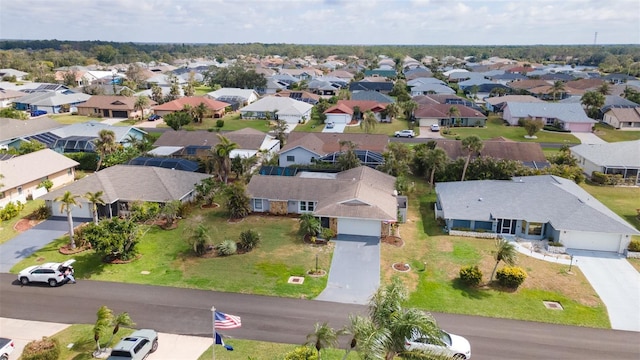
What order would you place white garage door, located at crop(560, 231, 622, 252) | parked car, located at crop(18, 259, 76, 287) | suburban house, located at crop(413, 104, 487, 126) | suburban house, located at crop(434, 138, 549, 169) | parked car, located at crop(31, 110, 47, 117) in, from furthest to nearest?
parked car, located at crop(31, 110, 47, 117) → suburban house, located at crop(413, 104, 487, 126) → suburban house, located at crop(434, 138, 549, 169) → white garage door, located at crop(560, 231, 622, 252) → parked car, located at crop(18, 259, 76, 287)

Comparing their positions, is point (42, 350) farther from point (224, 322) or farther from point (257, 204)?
point (257, 204)

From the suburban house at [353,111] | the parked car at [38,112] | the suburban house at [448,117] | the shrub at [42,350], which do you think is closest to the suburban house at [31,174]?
the shrub at [42,350]

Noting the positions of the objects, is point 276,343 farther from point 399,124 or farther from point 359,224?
point 399,124

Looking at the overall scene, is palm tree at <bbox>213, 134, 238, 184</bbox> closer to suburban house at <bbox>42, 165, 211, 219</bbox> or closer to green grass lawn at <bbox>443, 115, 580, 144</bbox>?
suburban house at <bbox>42, 165, 211, 219</bbox>

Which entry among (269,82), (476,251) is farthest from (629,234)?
(269,82)

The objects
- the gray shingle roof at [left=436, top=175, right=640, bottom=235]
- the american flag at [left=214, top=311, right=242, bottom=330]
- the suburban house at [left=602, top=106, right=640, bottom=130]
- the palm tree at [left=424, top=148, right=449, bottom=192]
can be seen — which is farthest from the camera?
the suburban house at [left=602, top=106, right=640, bottom=130]

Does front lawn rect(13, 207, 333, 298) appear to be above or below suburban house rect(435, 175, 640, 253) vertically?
below

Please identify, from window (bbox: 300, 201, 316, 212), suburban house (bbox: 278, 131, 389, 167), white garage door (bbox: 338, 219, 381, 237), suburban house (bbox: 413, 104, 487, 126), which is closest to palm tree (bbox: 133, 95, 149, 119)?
suburban house (bbox: 278, 131, 389, 167)
